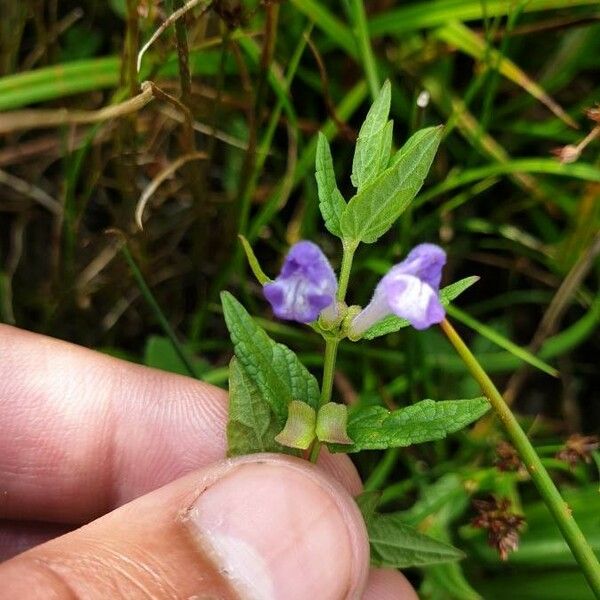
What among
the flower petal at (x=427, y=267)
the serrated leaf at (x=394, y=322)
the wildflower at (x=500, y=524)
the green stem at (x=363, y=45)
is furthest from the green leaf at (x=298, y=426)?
the green stem at (x=363, y=45)

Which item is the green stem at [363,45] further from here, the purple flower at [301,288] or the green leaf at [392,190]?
the purple flower at [301,288]

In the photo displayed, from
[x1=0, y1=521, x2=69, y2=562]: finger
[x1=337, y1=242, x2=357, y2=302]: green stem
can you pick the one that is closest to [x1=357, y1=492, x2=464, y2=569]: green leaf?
[x1=337, y1=242, x2=357, y2=302]: green stem

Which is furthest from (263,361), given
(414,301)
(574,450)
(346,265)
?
(574,450)

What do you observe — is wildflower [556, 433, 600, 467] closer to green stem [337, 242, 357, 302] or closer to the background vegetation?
the background vegetation

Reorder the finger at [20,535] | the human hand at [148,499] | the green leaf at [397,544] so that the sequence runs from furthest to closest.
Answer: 1. the finger at [20,535]
2. the green leaf at [397,544]
3. the human hand at [148,499]

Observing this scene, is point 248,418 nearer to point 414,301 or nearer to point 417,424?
point 417,424

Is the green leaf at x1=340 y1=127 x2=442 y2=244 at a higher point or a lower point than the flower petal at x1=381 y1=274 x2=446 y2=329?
higher
